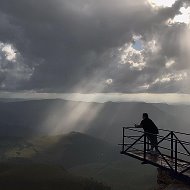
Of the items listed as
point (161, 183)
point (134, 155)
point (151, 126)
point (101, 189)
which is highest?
point (151, 126)

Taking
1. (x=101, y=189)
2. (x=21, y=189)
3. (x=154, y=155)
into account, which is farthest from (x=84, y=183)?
(x=154, y=155)

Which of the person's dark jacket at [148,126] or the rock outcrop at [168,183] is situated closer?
the rock outcrop at [168,183]

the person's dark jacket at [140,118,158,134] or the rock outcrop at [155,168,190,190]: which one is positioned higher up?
the person's dark jacket at [140,118,158,134]

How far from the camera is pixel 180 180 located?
2014cm

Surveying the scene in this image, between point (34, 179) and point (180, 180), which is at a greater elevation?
point (180, 180)

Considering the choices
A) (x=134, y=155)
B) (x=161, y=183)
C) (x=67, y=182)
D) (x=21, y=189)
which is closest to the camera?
(x=161, y=183)

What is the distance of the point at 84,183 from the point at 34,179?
28970 mm

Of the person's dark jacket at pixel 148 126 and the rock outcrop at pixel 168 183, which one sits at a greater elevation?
the person's dark jacket at pixel 148 126

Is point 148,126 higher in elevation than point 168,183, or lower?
higher

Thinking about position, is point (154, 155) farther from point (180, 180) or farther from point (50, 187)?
point (50, 187)

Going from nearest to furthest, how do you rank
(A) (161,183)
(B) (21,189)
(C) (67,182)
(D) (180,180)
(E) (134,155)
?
(D) (180,180) → (A) (161,183) → (E) (134,155) → (B) (21,189) → (C) (67,182)

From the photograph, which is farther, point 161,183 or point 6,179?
point 6,179

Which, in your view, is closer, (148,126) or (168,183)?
(168,183)

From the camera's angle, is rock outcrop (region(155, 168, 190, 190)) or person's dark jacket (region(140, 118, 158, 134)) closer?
rock outcrop (region(155, 168, 190, 190))
